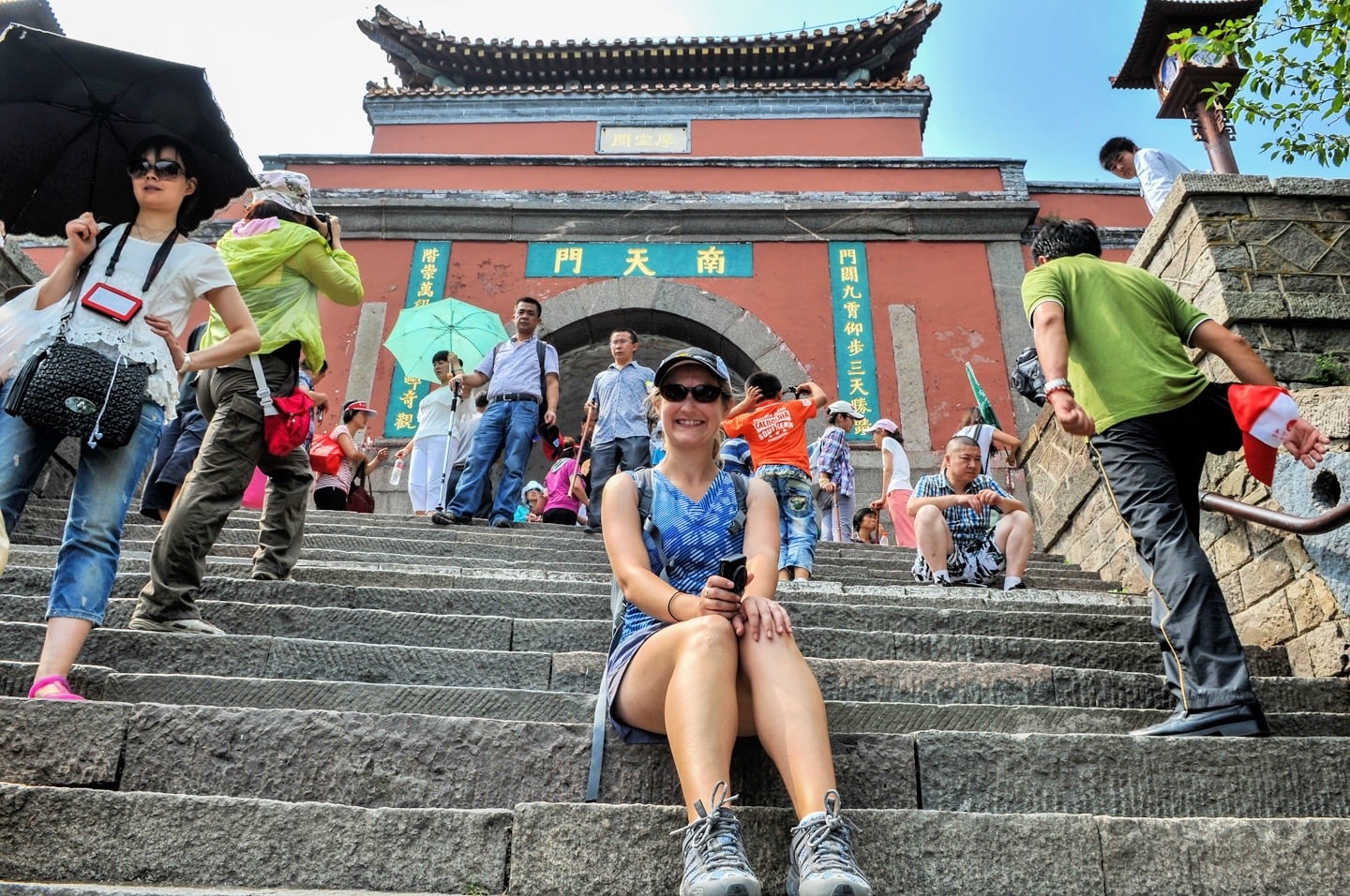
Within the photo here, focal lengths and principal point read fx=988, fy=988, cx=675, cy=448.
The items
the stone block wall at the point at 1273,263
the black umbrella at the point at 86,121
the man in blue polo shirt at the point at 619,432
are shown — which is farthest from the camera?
the man in blue polo shirt at the point at 619,432

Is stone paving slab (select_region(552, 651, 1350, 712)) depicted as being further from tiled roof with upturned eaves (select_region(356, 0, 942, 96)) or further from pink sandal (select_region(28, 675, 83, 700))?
tiled roof with upturned eaves (select_region(356, 0, 942, 96))

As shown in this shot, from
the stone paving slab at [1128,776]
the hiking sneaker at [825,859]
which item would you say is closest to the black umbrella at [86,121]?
the hiking sneaker at [825,859]

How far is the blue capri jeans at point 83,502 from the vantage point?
254cm

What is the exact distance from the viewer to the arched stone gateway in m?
11.3

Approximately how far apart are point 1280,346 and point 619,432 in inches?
143

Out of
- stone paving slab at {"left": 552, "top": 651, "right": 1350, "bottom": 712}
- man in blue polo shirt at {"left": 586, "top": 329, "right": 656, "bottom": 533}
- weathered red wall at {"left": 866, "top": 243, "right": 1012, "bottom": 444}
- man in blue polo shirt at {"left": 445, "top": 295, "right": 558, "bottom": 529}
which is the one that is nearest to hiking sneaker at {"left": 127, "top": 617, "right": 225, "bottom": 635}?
stone paving slab at {"left": 552, "top": 651, "right": 1350, "bottom": 712}

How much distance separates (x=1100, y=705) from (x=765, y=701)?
1520mm

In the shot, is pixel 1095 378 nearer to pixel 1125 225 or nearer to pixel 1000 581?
pixel 1000 581

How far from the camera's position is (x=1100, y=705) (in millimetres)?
3029

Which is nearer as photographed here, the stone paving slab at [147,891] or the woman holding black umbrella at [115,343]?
the stone paving slab at [147,891]

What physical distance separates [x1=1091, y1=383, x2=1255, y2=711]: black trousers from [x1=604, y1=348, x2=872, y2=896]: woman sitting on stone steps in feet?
3.76

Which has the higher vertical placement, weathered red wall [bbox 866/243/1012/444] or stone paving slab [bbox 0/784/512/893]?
weathered red wall [bbox 866/243/1012/444]

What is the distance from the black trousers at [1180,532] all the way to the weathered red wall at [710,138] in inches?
453

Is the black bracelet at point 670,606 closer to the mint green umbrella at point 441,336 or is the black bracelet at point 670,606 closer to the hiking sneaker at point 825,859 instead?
the hiking sneaker at point 825,859
